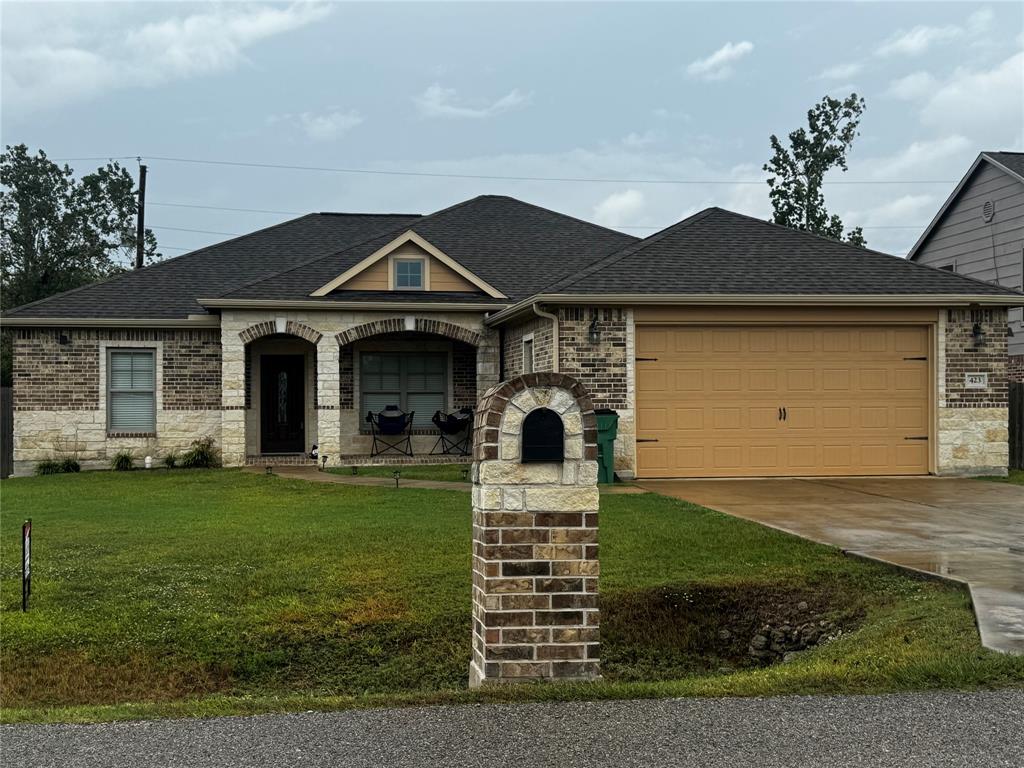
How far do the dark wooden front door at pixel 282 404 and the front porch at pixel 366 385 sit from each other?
20mm

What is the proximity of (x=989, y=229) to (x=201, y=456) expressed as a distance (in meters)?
17.6

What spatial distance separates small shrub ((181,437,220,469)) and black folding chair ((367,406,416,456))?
9.63 ft

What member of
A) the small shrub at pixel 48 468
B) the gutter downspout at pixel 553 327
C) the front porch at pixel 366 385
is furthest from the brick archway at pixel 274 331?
the gutter downspout at pixel 553 327

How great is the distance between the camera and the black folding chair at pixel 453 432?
19500mm

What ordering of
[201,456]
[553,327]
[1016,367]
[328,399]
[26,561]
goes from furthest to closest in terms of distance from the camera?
[1016,367] → [201,456] → [328,399] → [553,327] → [26,561]

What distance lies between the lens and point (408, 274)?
18.9 m

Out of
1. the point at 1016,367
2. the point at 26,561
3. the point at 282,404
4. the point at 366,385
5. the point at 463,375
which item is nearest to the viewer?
the point at 26,561

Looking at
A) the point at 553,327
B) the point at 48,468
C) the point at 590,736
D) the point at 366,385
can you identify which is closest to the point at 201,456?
the point at 48,468

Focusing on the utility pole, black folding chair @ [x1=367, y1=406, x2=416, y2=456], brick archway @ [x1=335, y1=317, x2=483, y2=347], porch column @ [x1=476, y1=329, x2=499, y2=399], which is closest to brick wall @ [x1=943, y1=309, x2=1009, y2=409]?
porch column @ [x1=476, y1=329, x2=499, y2=399]

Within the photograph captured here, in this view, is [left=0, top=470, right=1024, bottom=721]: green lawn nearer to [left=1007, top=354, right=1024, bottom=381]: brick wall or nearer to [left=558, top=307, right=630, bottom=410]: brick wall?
[left=558, top=307, right=630, bottom=410]: brick wall

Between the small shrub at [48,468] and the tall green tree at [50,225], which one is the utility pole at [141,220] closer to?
the tall green tree at [50,225]

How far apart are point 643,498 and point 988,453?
258 inches

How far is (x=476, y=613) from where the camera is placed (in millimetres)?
5566

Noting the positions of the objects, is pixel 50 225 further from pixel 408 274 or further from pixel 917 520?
pixel 917 520
